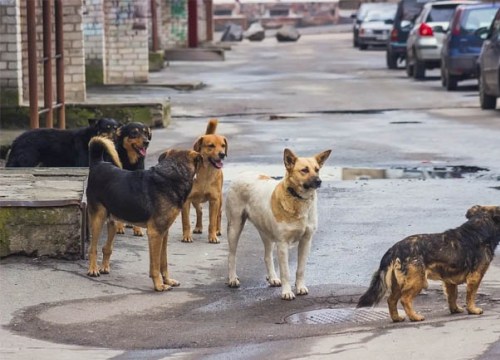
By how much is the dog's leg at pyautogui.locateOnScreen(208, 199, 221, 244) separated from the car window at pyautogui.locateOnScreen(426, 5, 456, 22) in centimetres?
2311

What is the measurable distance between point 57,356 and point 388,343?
182cm

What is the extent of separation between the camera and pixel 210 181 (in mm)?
11602

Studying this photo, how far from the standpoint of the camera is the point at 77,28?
22.9m

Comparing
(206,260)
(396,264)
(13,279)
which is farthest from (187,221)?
(396,264)

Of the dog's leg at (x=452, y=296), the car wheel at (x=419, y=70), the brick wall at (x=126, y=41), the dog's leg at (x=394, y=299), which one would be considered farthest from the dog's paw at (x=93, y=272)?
the car wheel at (x=419, y=70)

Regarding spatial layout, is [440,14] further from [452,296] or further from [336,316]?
[452,296]

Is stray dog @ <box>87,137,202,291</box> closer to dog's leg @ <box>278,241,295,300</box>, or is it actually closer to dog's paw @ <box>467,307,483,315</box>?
dog's leg @ <box>278,241,295,300</box>

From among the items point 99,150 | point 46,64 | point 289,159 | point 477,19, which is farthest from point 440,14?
point 289,159

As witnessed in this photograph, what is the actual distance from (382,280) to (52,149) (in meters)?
5.43

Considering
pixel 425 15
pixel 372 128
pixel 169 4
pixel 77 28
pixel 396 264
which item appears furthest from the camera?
pixel 169 4

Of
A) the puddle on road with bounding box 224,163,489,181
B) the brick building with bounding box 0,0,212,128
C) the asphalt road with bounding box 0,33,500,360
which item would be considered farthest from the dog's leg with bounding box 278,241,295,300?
the brick building with bounding box 0,0,212,128

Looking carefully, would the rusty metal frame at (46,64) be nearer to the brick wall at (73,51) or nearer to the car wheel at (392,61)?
the brick wall at (73,51)

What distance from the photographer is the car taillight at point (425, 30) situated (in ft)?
109

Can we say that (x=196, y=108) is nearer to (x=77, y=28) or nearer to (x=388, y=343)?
(x=77, y=28)
